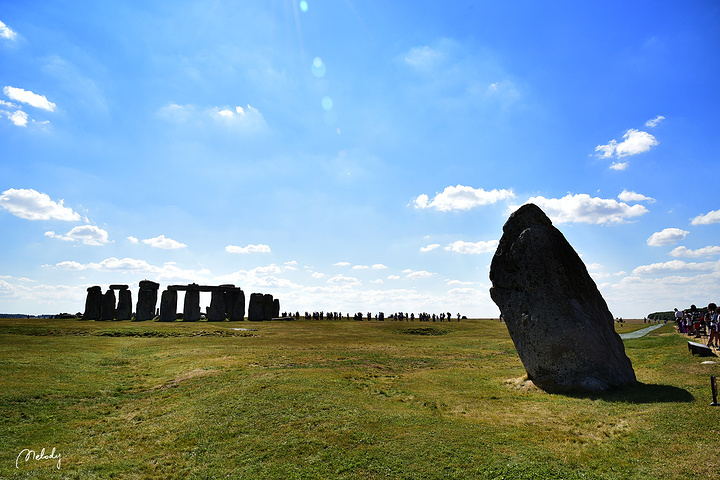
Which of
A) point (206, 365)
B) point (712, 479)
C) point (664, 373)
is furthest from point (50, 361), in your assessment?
point (664, 373)

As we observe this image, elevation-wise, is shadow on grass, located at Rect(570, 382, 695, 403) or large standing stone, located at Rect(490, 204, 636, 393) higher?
large standing stone, located at Rect(490, 204, 636, 393)

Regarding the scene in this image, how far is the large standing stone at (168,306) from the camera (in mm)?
56188

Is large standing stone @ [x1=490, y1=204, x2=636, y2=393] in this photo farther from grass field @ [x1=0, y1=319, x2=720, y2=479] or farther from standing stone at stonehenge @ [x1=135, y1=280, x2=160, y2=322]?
standing stone at stonehenge @ [x1=135, y1=280, x2=160, y2=322]

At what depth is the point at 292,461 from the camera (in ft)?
32.4

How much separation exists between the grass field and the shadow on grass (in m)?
0.08

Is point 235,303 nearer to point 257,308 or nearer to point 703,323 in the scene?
point 257,308

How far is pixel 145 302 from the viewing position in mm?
56156

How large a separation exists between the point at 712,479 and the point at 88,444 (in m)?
16.0

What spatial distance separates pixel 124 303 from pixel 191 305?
31.2 ft

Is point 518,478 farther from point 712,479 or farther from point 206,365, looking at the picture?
point 206,365

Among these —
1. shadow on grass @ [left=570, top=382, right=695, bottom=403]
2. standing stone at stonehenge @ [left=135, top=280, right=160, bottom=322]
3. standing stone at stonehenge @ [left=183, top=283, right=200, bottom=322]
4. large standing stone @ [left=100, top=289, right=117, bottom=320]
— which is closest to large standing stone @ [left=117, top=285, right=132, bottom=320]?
large standing stone @ [left=100, top=289, right=117, bottom=320]

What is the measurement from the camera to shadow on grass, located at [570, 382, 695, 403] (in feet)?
41.3

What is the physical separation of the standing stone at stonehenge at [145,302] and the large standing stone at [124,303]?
254 centimetres

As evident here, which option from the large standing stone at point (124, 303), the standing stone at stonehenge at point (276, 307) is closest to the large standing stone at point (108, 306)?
the large standing stone at point (124, 303)
